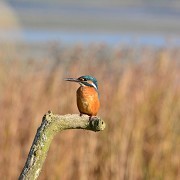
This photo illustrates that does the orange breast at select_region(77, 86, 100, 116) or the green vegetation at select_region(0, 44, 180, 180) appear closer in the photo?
the orange breast at select_region(77, 86, 100, 116)

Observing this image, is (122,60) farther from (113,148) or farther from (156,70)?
(113,148)

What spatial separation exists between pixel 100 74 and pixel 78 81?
5.20 m

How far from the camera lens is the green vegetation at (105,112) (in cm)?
634

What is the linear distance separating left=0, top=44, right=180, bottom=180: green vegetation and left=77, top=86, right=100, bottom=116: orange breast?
5052 millimetres

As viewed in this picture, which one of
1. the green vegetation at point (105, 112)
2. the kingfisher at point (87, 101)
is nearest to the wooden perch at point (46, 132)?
the kingfisher at point (87, 101)

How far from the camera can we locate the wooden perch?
2.57ft

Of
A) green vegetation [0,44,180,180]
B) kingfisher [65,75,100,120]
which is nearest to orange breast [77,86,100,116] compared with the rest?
kingfisher [65,75,100,120]

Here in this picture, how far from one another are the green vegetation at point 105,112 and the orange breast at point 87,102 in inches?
199

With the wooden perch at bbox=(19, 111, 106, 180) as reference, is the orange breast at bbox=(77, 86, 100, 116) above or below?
above

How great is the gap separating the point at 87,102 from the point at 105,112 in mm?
5723

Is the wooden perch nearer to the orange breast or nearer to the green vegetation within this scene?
the orange breast

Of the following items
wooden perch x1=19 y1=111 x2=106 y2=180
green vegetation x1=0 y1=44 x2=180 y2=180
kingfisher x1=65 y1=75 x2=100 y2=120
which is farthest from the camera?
green vegetation x1=0 y1=44 x2=180 y2=180

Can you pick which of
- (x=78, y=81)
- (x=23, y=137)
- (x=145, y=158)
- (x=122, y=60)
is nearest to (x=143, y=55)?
(x=122, y=60)

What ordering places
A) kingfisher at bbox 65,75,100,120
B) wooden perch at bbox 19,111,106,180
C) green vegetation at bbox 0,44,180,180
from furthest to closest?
green vegetation at bbox 0,44,180,180
kingfisher at bbox 65,75,100,120
wooden perch at bbox 19,111,106,180
